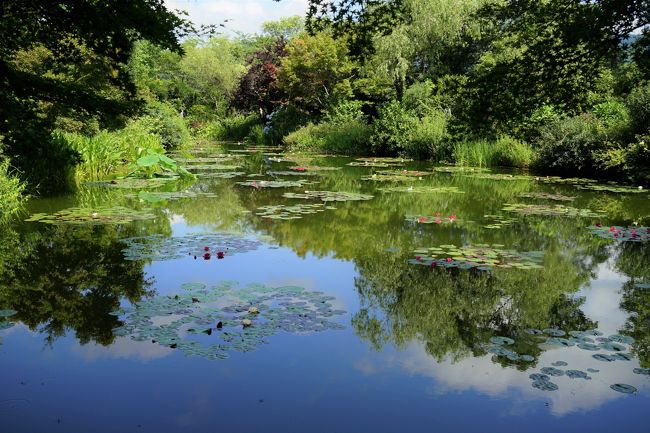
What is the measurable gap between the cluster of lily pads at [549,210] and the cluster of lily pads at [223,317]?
17.8ft

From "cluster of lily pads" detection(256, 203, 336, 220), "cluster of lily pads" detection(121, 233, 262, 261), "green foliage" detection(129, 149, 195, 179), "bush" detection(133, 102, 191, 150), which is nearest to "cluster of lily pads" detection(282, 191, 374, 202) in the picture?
"cluster of lily pads" detection(256, 203, 336, 220)

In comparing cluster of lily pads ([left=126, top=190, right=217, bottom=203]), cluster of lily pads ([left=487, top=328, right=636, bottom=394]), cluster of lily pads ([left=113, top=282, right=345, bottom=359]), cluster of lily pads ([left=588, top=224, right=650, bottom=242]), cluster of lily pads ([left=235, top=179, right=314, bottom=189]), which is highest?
cluster of lily pads ([left=235, top=179, right=314, bottom=189])

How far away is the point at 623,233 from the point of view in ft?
23.7

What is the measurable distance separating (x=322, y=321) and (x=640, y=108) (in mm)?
11351

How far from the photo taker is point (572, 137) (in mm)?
14219

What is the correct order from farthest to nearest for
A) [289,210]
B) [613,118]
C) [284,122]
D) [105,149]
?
[284,122] → [613,118] → [105,149] → [289,210]

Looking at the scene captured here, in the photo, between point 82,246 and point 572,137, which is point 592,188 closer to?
point 572,137

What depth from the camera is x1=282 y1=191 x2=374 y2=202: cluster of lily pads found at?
33.4ft

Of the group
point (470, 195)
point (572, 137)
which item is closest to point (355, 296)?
point (470, 195)

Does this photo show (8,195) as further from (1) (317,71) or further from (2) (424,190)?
(1) (317,71)

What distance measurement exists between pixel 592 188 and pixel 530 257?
6831mm

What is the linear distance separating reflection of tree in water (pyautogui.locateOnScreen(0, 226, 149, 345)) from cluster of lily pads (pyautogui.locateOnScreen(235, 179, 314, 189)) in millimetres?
5566

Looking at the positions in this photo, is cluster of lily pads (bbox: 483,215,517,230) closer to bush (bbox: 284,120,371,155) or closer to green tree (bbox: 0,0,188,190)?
green tree (bbox: 0,0,188,190)

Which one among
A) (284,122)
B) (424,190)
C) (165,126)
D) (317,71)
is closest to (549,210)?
(424,190)
